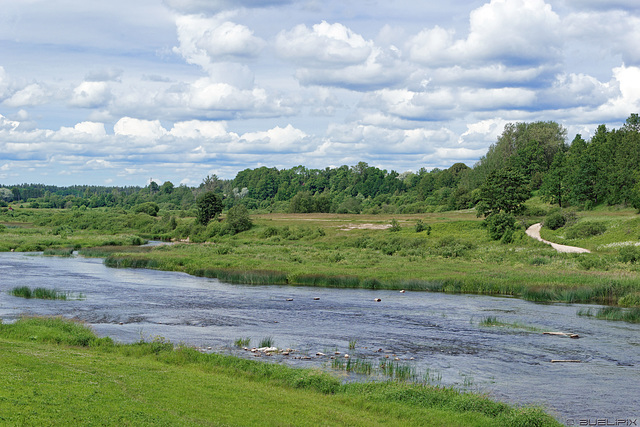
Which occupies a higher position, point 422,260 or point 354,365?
point 422,260

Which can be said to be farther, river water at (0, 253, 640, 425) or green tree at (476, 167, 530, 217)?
green tree at (476, 167, 530, 217)

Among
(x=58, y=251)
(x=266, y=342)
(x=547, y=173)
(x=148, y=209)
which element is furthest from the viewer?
(x=148, y=209)

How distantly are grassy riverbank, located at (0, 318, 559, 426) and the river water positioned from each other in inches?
116

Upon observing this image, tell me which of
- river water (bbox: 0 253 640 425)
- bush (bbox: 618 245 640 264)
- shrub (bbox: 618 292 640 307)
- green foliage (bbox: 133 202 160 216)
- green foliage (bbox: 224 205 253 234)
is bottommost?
river water (bbox: 0 253 640 425)

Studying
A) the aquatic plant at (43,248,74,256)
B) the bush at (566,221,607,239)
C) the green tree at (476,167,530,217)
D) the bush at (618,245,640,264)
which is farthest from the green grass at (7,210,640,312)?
the green tree at (476,167,530,217)

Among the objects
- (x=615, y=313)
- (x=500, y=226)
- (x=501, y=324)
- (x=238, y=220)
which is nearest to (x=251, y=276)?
(x=501, y=324)

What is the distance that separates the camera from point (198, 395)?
1627 centimetres

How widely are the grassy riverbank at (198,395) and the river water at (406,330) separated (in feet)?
9.67

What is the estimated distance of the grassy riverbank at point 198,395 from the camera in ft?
46.0

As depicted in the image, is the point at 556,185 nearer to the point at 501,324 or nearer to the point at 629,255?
the point at 629,255

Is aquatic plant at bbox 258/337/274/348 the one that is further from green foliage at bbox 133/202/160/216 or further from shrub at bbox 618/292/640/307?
green foliage at bbox 133/202/160/216

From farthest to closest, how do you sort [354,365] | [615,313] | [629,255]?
[629,255] → [615,313] → [354,365]

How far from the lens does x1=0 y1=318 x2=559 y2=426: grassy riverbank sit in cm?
1402

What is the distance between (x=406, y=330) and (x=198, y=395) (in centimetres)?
1699
